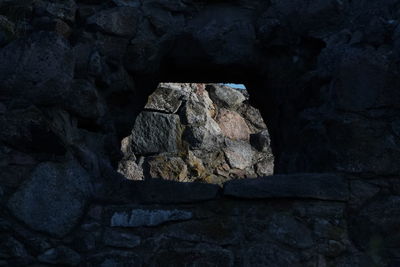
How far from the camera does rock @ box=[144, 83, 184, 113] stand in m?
6.47

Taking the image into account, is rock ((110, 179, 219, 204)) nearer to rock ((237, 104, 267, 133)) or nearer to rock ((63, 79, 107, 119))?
rock ((63, 79, 107, 119))

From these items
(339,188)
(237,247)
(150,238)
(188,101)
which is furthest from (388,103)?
(188,101)

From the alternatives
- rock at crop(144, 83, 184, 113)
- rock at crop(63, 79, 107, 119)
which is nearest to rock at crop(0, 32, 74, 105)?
rock at crop(63, 79, 107, 119)

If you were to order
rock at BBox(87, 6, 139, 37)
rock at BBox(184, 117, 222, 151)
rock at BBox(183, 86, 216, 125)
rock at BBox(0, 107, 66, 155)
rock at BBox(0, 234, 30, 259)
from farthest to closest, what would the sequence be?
rock at BBox(183, 86, 216, 125)
rock at BBox(184, 117, 222, 151)
rock at BBox(87, 6, 139, 37)
rock at BBox(0, 107, 66, 155)
rock at BBox(0, 234, 30, 259)

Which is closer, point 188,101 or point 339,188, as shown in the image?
point 339,188

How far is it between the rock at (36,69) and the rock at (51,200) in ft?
1.01

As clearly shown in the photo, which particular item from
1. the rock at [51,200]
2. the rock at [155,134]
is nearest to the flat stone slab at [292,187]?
the rock at [51,200]

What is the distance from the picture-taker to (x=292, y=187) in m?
2.63

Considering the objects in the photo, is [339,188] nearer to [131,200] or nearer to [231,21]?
[131,200]

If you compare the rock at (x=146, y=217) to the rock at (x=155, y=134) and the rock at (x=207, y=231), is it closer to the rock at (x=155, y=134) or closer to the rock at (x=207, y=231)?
the rock at (x=207, y=231)

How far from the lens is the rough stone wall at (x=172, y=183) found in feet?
8.36

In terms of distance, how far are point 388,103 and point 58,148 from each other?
4.65 feet

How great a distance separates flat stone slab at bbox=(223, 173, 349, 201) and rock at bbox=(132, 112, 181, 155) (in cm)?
357

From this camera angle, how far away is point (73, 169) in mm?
A: 2643
